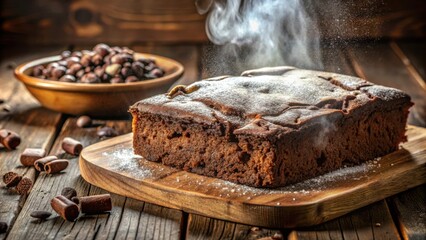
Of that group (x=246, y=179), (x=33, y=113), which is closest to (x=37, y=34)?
(x=33, y=113)

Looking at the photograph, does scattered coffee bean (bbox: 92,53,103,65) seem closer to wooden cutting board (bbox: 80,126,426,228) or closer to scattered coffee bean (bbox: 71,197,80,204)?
wooden cutting board (bbox: 80,126,426,228)

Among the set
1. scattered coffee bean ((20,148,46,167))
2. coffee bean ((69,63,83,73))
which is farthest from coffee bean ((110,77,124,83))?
scattered coffee bean ((20,148,46,167))

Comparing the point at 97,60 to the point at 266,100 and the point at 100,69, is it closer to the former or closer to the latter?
the point at 100,69

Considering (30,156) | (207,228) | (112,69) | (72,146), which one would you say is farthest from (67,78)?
(207,228)

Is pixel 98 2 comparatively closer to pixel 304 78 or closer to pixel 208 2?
pixel 208 2

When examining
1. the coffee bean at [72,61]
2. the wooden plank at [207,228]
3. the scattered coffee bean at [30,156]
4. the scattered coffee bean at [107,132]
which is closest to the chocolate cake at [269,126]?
the wooden plank at [207,228]

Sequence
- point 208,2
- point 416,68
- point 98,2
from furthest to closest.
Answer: point 98,2 → point 416,68 → point 208,2
